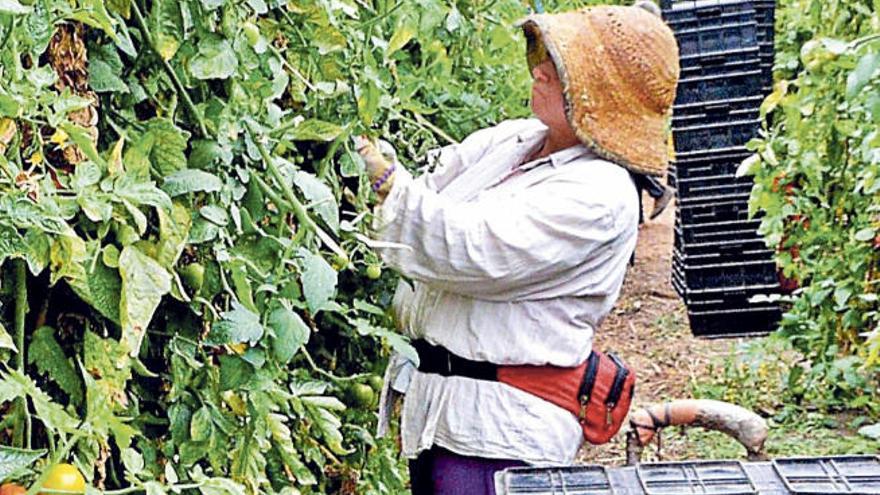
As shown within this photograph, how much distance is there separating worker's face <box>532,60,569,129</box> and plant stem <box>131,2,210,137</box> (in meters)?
0.84

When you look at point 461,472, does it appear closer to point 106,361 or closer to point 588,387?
point 588,387

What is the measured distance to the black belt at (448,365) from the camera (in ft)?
5.85

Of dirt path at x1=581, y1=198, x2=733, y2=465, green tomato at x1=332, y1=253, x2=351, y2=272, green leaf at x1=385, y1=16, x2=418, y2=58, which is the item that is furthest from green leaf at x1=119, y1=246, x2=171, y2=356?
dirt path at x1=581, y1=198, x2=733, y2=465

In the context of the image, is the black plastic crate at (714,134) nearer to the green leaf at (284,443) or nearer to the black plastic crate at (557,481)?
the green leaf at (284,443)

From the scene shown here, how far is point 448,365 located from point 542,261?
0.79ft

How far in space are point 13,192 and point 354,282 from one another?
1060 millimetres

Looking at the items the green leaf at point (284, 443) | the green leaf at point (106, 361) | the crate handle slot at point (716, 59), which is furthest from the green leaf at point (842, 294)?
the green leaf at point (106, 361)

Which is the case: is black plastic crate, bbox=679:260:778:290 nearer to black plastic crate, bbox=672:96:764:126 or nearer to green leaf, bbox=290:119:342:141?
black plastic crate, bbox=672:96:764:126

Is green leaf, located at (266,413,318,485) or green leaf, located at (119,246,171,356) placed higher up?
green leaf, located at (119,246,171,356)

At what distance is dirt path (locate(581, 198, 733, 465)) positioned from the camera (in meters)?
3.67

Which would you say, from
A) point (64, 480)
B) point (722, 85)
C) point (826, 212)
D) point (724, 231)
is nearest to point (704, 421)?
point (64, 480)

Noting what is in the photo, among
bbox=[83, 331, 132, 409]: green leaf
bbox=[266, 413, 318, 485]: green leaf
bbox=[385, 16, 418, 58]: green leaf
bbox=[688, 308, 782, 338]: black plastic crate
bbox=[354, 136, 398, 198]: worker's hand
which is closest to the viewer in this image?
bbox=[83, 331, 132, 409]: green leaf

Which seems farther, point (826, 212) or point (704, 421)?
point (826, 212)

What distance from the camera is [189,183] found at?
3.15ft
